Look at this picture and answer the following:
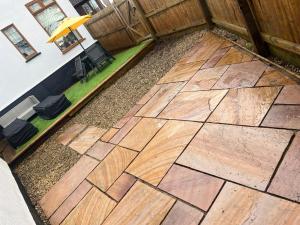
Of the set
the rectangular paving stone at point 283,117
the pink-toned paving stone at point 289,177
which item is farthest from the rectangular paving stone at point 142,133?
the pink-toned paving stone at point 289,177

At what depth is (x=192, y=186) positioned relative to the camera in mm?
2643

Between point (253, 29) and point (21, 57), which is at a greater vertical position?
point (21, 57)

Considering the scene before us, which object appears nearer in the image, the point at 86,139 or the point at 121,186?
the point at 121,186

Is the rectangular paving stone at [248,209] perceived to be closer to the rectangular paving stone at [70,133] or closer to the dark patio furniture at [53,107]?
the rectangular paving stone at [70,133]

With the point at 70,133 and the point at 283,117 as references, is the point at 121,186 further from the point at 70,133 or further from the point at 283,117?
the point at 70,133

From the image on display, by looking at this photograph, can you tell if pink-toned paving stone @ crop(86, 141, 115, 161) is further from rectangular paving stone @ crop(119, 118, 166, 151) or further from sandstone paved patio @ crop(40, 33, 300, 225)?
rectangular paving stone @ crop(119, 118, 166, 151)

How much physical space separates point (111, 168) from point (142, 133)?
72 centimetres

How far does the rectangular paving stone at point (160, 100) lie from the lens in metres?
4.58

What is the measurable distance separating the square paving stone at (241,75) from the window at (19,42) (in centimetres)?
968

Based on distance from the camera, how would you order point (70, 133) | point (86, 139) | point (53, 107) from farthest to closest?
point (53, 107) → point (70, 133) → point (86, 139)

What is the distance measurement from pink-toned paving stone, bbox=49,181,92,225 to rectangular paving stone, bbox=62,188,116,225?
Answer: 0.34ft

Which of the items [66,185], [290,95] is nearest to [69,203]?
[66,185]

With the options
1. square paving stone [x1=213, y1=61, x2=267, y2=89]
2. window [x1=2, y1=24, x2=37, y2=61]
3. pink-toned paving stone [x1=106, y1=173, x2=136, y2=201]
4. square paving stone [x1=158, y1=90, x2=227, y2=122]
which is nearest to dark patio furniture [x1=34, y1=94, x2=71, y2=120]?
window [x1=2, y1=24, x2=37, y2=61]

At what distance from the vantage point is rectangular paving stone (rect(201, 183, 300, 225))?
1879 mm
